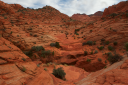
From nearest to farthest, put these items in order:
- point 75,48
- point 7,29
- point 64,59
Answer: point 64,59
point 7,29
point 75,48

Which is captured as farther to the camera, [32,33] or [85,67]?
[32,33]

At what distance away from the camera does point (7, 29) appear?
12305 mm

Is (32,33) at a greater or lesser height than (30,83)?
greater

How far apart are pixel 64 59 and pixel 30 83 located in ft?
26.7

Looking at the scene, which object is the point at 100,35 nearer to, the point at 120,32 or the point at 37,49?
the point at 120,32

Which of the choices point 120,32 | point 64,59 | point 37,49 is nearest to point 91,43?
point 120,32

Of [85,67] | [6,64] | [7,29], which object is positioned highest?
[7,29]

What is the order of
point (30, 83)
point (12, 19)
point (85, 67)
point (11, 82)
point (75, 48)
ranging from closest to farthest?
point (11, 82)
point (30, 83)
point (85, 67)
point (75, 48)
point (12, 19)

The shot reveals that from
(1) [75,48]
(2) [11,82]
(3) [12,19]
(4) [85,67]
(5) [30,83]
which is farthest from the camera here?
(3) [12,19]

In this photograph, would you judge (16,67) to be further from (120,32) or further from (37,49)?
(120,32)

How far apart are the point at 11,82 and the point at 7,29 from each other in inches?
519

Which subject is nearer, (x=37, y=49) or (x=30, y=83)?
(x=30, y=83)

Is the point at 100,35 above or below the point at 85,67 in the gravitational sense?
above

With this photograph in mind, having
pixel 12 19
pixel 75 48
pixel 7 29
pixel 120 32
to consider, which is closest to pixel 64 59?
pixel 75 48
